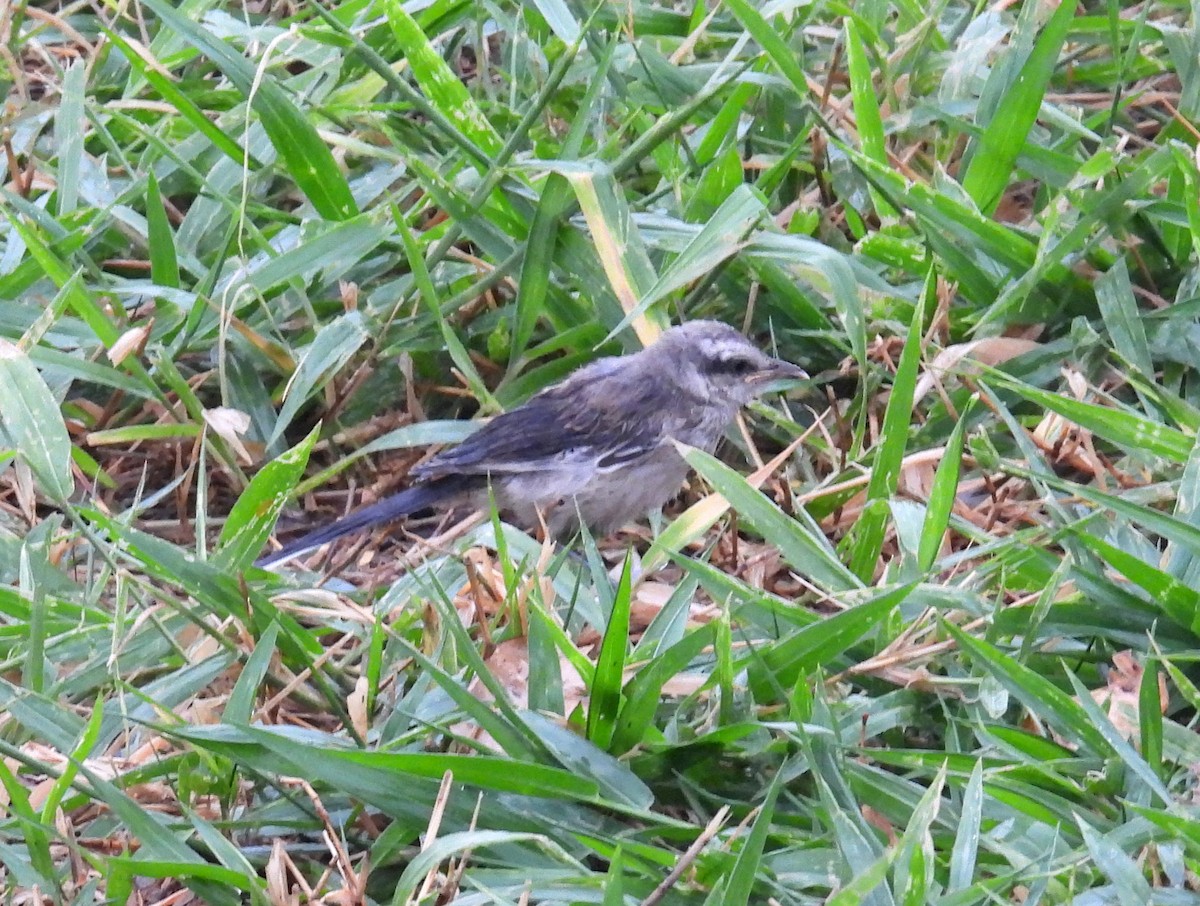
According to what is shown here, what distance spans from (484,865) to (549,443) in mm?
2230

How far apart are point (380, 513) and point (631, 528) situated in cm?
93

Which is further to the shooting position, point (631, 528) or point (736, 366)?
point (631, 528)

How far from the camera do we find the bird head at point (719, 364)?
5.15m

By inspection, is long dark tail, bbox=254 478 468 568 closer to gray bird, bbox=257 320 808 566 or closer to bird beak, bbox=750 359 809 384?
gray bird, bbox=257 320 808 566

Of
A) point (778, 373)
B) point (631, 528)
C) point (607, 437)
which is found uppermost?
point (778, 373)

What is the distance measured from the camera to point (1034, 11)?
17.0ft

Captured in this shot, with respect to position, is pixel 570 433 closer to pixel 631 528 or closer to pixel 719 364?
pixel 631 528

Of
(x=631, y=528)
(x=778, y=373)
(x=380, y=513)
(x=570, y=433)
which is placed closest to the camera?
(x=380, y=513)

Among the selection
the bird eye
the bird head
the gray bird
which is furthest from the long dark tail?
the bird eye

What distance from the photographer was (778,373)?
5.15 meters

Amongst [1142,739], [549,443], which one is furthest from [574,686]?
[549,443]

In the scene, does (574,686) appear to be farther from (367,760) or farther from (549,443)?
(549,443)

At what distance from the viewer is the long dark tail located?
479cm

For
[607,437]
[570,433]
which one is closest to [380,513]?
[570,433]
